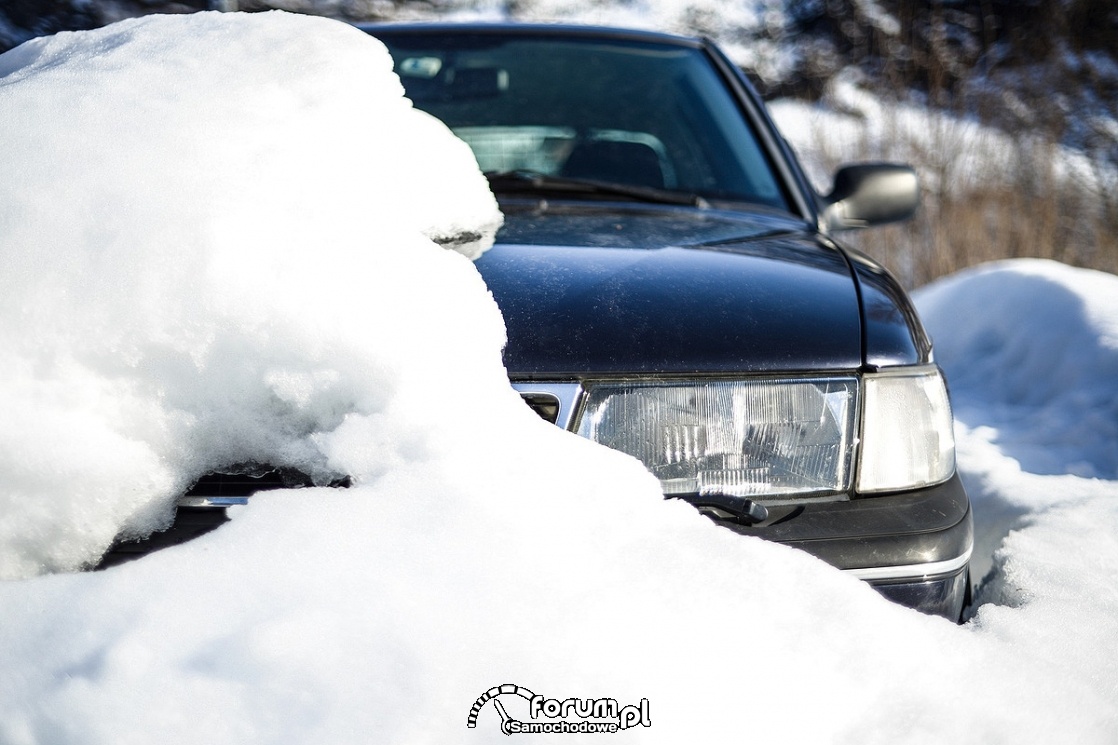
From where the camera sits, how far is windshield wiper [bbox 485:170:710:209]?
88.5 inches

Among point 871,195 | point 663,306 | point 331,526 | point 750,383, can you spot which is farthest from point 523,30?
point 331,526

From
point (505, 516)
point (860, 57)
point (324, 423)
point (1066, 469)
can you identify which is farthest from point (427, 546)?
point (860, 57)

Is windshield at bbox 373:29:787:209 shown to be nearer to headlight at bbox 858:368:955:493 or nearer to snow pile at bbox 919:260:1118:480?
headlight at bbox 858:368:955:493

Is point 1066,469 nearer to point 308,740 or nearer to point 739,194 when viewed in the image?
point 739,194

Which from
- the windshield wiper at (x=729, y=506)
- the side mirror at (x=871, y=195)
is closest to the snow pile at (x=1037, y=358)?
the side mirror at (x=871, y=195)

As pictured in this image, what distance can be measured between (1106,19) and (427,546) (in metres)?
8.98

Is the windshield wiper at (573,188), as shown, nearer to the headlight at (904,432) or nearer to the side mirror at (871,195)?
the side mirror at (871,195)

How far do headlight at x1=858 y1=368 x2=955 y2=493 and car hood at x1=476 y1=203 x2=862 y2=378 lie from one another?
0.28 ft

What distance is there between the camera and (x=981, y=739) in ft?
3.88

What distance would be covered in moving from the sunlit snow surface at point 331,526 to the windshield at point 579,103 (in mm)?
1231

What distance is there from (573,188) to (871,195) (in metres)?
0.96

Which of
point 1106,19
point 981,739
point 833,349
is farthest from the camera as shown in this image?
point 1106,19
